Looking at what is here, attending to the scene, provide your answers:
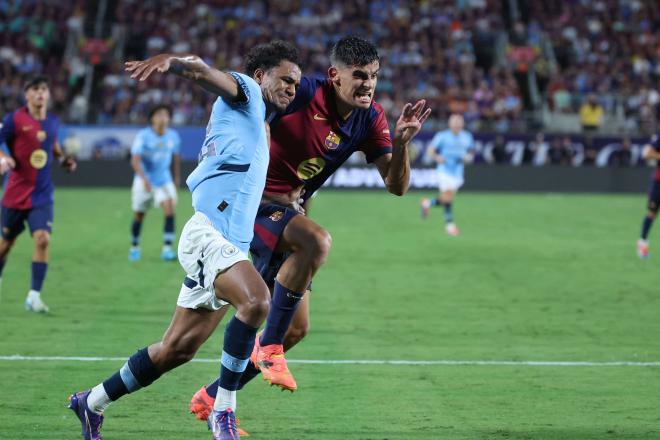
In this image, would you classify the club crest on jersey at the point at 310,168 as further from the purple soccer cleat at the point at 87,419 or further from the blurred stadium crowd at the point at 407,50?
the blurred stadium crowd at the point at 407,50

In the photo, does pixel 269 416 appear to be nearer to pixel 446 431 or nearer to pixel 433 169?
pixel 446 431

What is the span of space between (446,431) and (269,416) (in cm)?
120

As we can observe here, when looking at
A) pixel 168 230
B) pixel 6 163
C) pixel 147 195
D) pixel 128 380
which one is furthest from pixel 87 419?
pixel 147 195

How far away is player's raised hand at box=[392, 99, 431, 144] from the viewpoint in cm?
633

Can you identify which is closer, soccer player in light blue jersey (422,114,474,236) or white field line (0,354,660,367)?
white field line (0,354,660,367)

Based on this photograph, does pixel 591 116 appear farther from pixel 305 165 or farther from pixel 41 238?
pixel 305 165

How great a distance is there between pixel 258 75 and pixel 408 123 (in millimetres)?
983

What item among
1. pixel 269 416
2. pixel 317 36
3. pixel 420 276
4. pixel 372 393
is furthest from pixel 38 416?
pixel 317 36

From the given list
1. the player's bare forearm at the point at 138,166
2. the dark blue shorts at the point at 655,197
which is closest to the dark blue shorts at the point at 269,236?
the player's bare forearm at the point at 138,166

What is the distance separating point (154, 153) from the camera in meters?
16.4

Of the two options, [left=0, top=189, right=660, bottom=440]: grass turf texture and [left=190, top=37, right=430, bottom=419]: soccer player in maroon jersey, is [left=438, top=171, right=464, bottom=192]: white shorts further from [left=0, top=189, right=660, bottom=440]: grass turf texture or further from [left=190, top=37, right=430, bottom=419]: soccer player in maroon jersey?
[left=190, top=37, right=430, bottom=419]: soccer player in maroon jersey

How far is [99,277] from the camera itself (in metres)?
14.0

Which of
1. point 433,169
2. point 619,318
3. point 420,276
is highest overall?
point 619,318

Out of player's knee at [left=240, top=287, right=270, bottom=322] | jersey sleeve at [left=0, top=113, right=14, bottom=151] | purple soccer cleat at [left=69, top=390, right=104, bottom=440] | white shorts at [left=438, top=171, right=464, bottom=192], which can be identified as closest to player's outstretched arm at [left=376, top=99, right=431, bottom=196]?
player's knee at [left=240, top=287, right=270, bottom=322]
